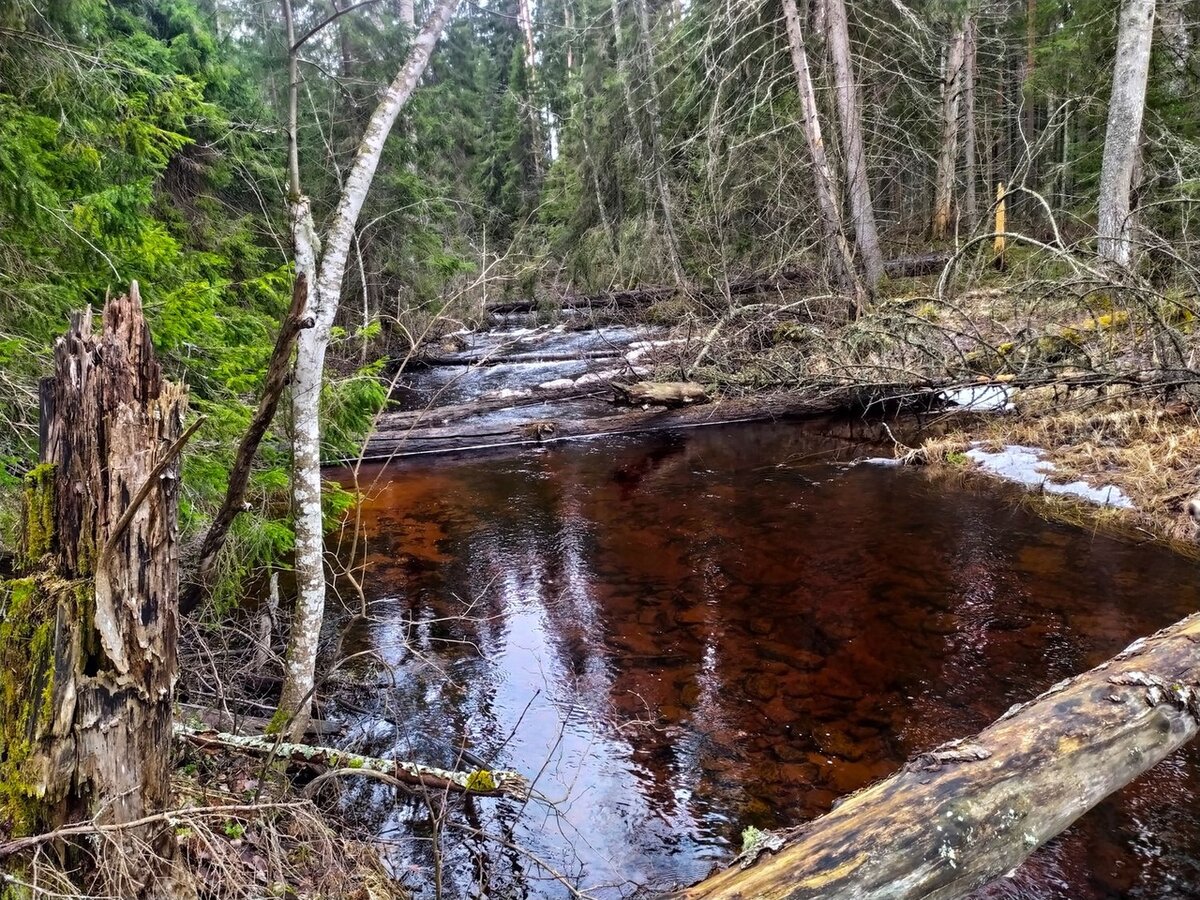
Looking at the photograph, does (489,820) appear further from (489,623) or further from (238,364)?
(238,364)

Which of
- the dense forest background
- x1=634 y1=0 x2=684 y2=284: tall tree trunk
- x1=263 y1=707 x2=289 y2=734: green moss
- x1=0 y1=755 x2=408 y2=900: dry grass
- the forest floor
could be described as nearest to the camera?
x1=0 y1=755 x2=408 y2=900: dry grass

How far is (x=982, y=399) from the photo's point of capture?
29.3 feet

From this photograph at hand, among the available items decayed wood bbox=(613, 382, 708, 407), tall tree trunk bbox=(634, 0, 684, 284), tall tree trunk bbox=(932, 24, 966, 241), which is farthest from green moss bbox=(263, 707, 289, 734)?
tall tree trunk bbox=(634, 0, 684, 284)

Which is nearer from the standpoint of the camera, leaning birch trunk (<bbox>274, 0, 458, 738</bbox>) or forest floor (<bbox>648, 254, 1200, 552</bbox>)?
leaning birch trunk (<bbox>274, 0, 458, 738</bbox>)

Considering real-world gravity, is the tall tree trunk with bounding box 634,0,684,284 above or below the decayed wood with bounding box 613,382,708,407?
above

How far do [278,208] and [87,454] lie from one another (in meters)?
12.8

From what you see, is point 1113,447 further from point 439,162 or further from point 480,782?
point 439,162

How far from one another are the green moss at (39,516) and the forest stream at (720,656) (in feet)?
5.93

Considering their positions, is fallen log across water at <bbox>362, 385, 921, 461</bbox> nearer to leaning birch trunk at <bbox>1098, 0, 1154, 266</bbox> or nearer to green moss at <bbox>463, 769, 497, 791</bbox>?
leaning birch trunk at <bbox>1098, 0, 1154, 266</bbox>

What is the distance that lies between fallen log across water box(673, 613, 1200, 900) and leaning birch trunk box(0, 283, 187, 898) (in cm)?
160

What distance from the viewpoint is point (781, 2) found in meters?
13.1

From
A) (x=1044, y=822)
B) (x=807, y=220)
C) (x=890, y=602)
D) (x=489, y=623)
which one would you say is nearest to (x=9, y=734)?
(x=1044, y=822)

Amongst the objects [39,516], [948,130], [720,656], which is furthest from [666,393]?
[39,516]

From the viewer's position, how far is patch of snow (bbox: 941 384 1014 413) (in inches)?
329
